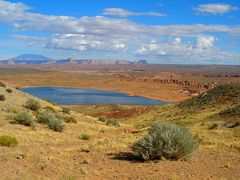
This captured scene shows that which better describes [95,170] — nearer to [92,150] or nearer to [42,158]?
[42,158]

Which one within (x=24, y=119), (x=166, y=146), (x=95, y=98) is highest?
(x=166, y=146)

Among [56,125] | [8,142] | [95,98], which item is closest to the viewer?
[8,142]

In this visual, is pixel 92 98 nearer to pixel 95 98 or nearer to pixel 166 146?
pixel 95 98

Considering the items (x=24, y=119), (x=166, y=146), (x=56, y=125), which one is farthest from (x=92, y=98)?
(x=166, y=146)

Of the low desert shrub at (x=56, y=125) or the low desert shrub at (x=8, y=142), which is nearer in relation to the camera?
the low desert shrub at (x=8, y=142)

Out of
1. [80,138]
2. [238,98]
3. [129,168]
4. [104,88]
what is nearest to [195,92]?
[104,88]

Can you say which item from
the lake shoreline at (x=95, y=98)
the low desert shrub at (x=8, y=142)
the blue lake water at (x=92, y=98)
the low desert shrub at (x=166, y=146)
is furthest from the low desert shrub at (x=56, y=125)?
the blue lake water at (x=92, y=98)

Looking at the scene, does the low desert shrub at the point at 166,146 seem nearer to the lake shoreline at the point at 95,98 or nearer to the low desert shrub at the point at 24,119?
the low desert shrub at the point at 24,119

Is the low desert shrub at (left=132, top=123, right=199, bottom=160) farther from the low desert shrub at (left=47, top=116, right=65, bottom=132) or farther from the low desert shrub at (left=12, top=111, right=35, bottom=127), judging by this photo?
the low desert shrub at (left=12, top=111, right=35, bottom=127)

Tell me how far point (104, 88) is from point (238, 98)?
96.7 m

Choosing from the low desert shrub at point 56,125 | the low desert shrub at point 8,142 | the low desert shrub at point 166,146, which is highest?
the low desert shrub at point 166,146

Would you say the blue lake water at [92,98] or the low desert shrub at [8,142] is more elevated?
the low desert shrub at [8,142]

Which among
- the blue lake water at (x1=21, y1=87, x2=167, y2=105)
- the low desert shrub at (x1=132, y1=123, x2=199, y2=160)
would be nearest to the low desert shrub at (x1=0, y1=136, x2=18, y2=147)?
the low desert shrub at (x1=132, y1=123, x2=199, y2=160)

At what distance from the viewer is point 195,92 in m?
120
